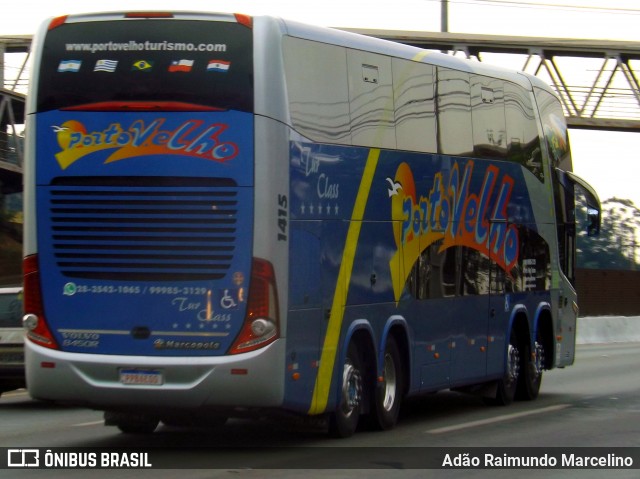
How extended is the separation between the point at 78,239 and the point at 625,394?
1018cm

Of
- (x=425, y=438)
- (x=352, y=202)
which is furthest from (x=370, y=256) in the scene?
(x=425, y=438)

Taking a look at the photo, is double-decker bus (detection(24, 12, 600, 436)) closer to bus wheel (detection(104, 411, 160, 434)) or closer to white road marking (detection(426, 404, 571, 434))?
bus wheel (detection(104, 411, 160, 434))

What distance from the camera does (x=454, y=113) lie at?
15.8 metres

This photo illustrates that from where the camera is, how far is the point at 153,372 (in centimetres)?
1141

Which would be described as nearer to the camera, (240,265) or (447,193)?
(240,265)

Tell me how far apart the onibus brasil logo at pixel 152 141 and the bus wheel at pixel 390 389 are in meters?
3.66

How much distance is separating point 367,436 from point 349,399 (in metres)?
0.61

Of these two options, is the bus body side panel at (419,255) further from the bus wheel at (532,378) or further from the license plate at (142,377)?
the license plate at (142,377)

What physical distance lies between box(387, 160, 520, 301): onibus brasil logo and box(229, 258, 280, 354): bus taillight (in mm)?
3007

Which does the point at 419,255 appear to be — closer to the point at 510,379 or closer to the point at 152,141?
the point at 510,379

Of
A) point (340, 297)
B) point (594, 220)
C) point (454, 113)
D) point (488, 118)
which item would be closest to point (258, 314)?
point (340, 297)

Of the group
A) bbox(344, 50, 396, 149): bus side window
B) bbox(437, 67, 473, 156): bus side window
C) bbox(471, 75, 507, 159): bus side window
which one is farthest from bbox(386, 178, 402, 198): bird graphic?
bbox(471, 75, 507, 159): bus side window

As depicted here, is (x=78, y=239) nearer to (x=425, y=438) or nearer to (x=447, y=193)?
(x=425, y=438)

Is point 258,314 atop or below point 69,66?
below
